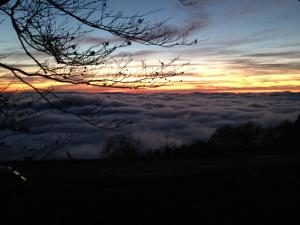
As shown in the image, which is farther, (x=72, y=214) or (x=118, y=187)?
(x=118, y=187)

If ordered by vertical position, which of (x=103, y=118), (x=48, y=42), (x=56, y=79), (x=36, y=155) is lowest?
(x=36, y=155)

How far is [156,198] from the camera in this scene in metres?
9.19

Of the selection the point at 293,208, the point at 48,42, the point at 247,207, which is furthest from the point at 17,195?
the point at 293,208

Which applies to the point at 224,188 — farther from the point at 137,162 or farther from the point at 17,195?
the point at 137,162

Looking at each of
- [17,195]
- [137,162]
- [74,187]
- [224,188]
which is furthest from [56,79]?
[137,162]

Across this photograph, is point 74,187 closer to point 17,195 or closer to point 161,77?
point 17,195

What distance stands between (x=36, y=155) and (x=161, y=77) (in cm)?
283

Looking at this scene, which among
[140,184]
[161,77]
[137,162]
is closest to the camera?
[161,77]

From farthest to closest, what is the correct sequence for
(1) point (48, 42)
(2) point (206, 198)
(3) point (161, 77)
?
(2) point (206, 198) → (3) point (161, 77) → (1) point (48, 42)

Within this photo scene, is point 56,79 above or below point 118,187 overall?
above

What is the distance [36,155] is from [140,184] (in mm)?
3266

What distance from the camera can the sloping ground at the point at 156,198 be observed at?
7.82 metres

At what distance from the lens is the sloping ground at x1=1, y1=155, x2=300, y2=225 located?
308 inches

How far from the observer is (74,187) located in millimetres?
10578
